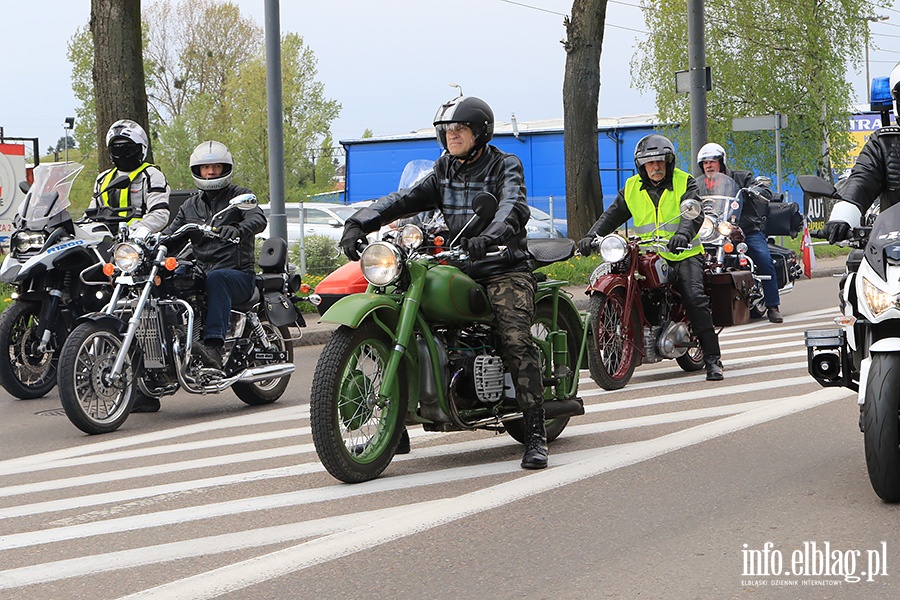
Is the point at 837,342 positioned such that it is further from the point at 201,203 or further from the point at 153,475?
the point at 201,203

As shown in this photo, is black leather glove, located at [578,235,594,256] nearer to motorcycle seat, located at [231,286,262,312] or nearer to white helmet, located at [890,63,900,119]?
motorcycle seat, located at [231,286,262,312]

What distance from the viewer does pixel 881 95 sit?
7359 mm

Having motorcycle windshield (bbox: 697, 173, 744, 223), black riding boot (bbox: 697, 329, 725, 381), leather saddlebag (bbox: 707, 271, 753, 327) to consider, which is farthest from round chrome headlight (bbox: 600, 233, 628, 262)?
motorcycle windshield (bbox: 697, 173, 744, 223)

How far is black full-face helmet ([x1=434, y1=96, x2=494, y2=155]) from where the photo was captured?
7223 millimetres

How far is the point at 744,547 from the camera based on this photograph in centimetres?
539

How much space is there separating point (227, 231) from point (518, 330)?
333 cm

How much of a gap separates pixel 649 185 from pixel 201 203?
3.51m

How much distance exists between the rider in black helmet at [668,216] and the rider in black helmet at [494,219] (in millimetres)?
3287

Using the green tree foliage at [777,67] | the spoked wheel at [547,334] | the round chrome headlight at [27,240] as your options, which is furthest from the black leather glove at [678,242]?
the green tree foliage at [777,67]

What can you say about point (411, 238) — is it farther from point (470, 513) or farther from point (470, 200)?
point (470, 513)

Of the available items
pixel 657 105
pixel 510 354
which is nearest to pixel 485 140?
pixel 510 354

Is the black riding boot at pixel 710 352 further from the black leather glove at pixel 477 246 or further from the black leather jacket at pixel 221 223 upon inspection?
the black leather glove at pixel 477 246

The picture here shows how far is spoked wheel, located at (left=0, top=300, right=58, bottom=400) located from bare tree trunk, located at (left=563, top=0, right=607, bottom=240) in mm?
12401

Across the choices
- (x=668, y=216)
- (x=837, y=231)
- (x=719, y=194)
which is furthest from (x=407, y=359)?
(x=719, y=194)
